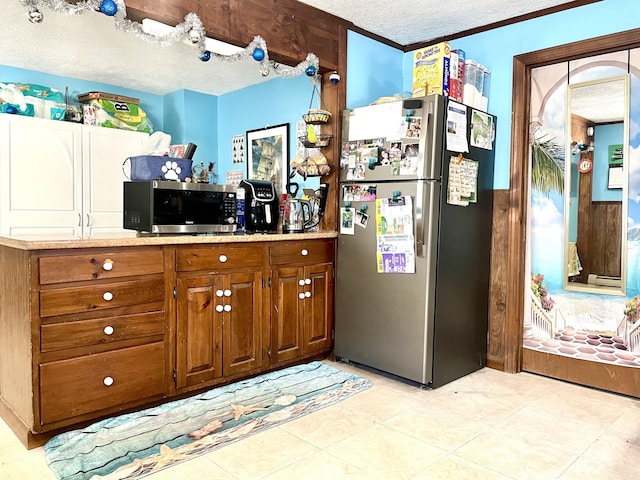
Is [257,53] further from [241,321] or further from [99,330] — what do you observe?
[99,330]

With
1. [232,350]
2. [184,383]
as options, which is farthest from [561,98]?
[184,383]

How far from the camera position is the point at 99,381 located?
2.21m

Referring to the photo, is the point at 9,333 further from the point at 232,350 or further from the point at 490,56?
the point at 490,56

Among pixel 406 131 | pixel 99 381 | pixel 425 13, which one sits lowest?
pixel 99 381

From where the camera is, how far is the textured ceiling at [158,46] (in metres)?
3.09

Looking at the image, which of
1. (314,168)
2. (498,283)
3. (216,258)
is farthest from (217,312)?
(498,283)

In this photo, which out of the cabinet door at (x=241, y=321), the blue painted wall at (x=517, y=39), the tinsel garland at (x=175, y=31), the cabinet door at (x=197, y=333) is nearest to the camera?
the tinsel garland at (x=175, y=31)

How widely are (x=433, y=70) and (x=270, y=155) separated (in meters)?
1.75

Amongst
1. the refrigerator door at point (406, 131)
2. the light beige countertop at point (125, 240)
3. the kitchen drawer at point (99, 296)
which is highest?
the refrigerator door at point (406, 131)

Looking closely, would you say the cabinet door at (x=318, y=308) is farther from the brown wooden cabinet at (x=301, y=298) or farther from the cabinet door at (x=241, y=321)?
the cabinet door at (x=241, y=321)

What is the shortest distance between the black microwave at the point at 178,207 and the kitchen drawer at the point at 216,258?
190 millimetres

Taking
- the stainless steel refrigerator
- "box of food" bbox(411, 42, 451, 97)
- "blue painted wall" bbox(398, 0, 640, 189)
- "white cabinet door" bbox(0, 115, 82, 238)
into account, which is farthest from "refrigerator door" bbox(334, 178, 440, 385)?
"white cabinet door" bbox(0, 115, 82, 238)

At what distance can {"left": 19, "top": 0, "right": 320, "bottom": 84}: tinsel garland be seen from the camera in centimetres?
217

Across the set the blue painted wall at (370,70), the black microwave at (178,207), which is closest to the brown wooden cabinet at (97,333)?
the black microwave at (178,207)
